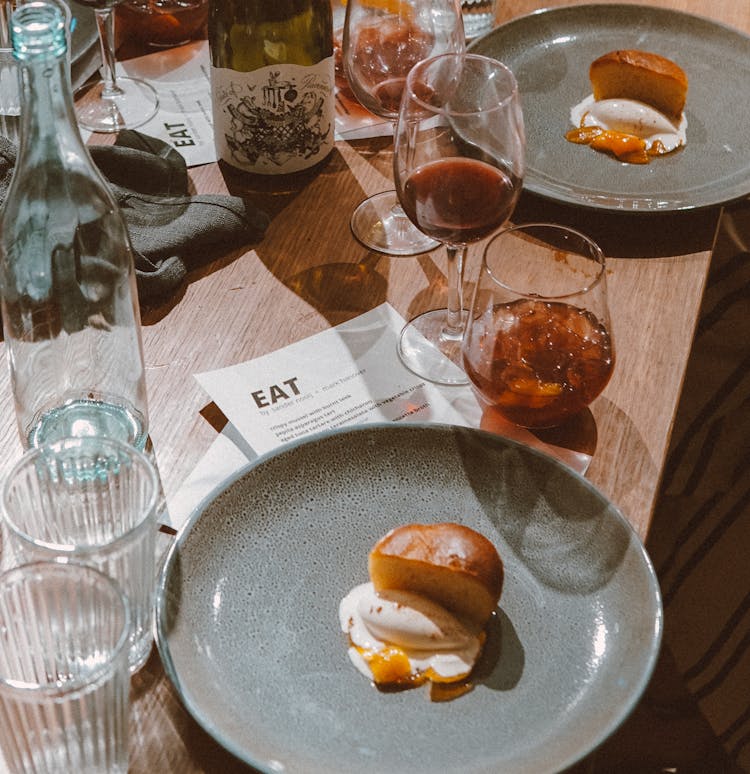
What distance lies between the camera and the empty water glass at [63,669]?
553mm

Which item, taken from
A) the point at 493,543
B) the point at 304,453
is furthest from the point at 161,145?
the point at 493,543

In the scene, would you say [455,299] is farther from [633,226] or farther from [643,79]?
[643,79]

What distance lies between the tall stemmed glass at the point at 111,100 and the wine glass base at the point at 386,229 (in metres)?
0.30

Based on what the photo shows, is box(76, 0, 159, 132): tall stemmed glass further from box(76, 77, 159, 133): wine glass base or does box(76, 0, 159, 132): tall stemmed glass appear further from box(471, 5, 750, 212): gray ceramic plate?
box(471, 5, 750, 212): gray ceramic plate

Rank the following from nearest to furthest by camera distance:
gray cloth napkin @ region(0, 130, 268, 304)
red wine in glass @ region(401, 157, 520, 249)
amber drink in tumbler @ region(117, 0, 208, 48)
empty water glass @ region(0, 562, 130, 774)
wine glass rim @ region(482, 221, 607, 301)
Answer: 1. empty water glass @ region(0, 562, 130, 774)
2. wine glass rim @ region(482, 221, 607, 301)
3. red wine in glass @ region(401, 157, 520, 249)
4. gray cloth napkin @ region(0, 130, 268, 304)
5. amber drink in tumbler @ region(117, 0, 208, 48)

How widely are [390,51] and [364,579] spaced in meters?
0.61

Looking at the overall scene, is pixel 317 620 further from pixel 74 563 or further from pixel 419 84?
pixel 419 84

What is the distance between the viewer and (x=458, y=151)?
0.91 m

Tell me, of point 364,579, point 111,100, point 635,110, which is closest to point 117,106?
point 111,100

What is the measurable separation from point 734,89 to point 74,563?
102 centimetres

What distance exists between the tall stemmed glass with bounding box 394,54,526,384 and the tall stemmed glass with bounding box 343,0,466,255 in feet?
0.56

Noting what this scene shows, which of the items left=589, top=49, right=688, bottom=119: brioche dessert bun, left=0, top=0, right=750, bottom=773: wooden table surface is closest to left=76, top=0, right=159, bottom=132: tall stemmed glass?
left=0, top=0, right=750, bottom=773: wooden table surface

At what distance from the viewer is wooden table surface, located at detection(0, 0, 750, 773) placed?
2.97 ft

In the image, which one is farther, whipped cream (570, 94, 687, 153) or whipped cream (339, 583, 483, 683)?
whipped cream (570, 94, 687, 153)
